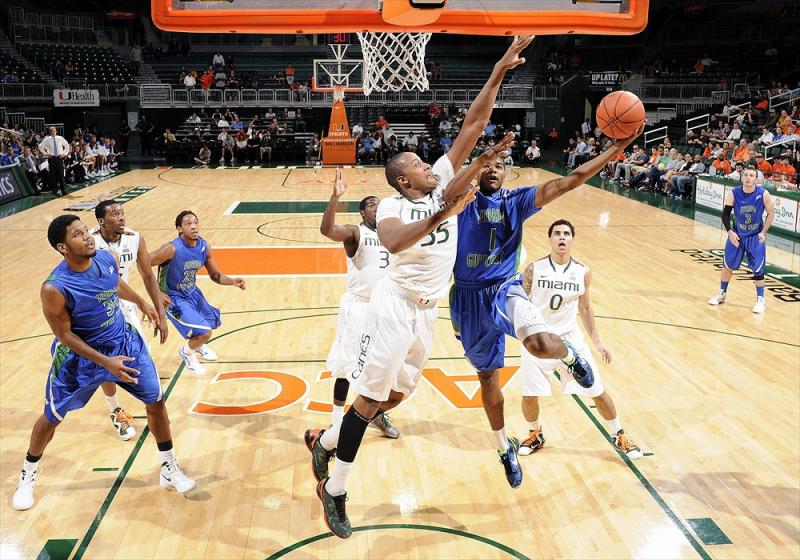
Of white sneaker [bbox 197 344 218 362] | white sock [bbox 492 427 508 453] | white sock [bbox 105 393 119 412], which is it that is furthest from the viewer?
white sneaker [bbox 197 344 218 362]

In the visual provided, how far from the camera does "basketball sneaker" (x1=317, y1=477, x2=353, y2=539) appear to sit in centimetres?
420

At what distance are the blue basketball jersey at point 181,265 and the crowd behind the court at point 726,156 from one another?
11771 mm

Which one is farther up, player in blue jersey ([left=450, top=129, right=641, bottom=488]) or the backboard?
the backboard

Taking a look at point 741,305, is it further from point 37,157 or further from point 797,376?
point 37,157

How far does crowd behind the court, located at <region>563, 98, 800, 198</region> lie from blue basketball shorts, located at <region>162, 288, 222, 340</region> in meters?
11.7

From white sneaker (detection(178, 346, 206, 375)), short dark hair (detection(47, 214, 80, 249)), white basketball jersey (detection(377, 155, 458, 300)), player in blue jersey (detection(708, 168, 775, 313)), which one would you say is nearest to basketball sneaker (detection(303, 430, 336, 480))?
white basketball jersey (detection(377, 155, 458, 300))

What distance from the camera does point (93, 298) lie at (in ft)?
15.4

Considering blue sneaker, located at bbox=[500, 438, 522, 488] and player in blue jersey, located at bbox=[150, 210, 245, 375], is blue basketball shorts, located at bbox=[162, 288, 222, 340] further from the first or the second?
blue sneaker, located at bbox=[500, 438, 522, 488]

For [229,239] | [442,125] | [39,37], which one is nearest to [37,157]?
[229,239]

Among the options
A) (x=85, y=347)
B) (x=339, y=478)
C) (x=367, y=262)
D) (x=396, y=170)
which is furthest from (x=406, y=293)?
(x=85, y=347)

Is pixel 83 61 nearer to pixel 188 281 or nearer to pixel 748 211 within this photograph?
pixel 188 281

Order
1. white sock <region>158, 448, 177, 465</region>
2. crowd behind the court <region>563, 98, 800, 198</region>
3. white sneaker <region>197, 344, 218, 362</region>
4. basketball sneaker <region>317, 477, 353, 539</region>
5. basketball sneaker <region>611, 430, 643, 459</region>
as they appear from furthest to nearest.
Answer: crowd behind the court <region>563, 98, 800, 198</region>
white sneaker <region>197, 344, 218, 362</region>
basketball sneaker <region>611, 430, 643, 459</region>
white sock <region>158, 448, 177, 465</region>
basketball sneaker <region>317, 477, 353, 539</region>

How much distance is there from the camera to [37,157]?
19.3m

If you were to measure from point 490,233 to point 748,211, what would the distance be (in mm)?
5878
